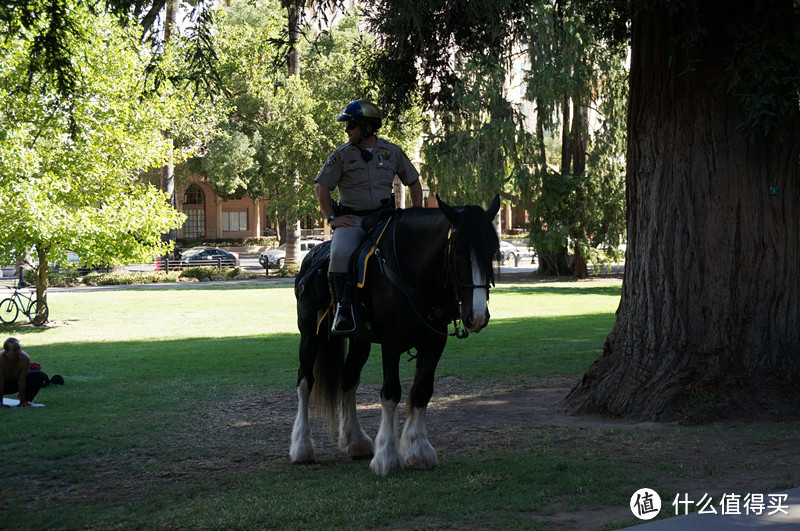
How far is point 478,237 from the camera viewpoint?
6367 millimetres

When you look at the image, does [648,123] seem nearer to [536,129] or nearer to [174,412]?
[174,412]

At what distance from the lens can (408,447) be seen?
688 centimetres

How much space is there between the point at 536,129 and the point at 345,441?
2848 cm

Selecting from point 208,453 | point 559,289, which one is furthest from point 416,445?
point 559,289

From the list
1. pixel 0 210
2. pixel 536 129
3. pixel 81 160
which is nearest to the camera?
pixel 0 210

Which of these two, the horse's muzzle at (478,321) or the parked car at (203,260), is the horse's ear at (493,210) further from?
the parked car at (203,260)

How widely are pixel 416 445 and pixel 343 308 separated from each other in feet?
4.33

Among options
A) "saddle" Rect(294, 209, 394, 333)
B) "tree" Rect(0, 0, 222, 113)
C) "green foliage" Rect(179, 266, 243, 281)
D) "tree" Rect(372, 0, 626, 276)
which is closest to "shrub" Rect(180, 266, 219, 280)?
"green foliage" Rect(179, 266, 243, 281)

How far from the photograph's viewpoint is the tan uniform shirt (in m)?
7.43

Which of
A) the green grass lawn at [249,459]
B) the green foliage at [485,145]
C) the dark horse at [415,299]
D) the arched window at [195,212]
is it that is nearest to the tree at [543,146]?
the green foliage at [485,145]

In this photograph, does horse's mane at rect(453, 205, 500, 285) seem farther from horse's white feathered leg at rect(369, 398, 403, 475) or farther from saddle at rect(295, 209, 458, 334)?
horse's white feathered leg at rect(369, 398, 403, 475)

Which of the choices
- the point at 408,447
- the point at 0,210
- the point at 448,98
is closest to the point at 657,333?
the point at 408,447

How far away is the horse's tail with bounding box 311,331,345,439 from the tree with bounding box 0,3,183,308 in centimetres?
1477

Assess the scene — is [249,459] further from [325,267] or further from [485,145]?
[485,145]
